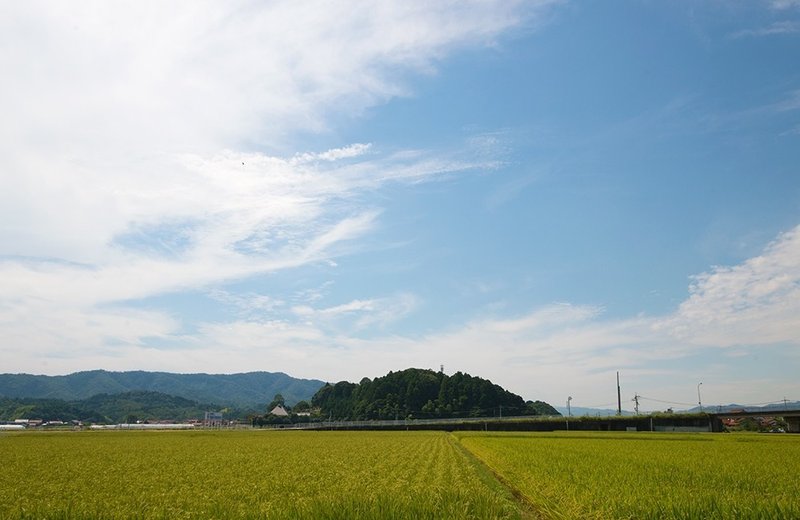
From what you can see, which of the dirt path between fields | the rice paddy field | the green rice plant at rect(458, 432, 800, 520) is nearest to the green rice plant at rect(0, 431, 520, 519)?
the rice paddy field

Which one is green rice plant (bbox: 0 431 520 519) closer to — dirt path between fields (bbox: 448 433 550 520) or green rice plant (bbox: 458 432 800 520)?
dirt path between fields (bbox: 448 433 550 520)

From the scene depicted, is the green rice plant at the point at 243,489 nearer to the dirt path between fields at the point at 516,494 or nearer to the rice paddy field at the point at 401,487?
the rice paddy field at the point at 401,487

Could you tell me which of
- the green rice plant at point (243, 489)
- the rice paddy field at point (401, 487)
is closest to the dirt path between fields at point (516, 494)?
the rice paddy field at point (401, 487)

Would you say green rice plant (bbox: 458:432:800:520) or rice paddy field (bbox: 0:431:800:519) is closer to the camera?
rice paddy field (bbox: 0:431:800:519)

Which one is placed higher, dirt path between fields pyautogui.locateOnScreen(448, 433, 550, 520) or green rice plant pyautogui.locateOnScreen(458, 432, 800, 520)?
green rice plant pyautogui.locateOnScreen(458, 432, 800, 520)

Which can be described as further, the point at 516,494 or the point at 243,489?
the point at 516,494

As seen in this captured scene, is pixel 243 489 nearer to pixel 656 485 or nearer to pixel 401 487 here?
pixel 401 487

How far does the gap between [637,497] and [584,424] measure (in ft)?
337

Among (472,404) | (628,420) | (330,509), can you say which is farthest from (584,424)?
(330,509)

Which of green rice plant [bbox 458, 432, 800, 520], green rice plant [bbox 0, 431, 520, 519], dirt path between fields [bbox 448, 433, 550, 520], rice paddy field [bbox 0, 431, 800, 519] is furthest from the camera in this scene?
dirt path between fields [bbox 448, 433, 550, 520]

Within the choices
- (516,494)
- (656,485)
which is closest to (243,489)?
(516,494)

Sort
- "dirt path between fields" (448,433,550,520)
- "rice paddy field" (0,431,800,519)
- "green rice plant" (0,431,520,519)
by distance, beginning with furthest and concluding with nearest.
Result: "dirt path between fields" (448,433,550,520) < "rice paddy field" (0,431,800,519) < "green rice plant" (0,431,520,519)

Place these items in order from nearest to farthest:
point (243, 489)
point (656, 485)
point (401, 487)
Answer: point (656, 485), point (401, 487), point (243, 489)

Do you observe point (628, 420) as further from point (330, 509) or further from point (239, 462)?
point (330, 509)
